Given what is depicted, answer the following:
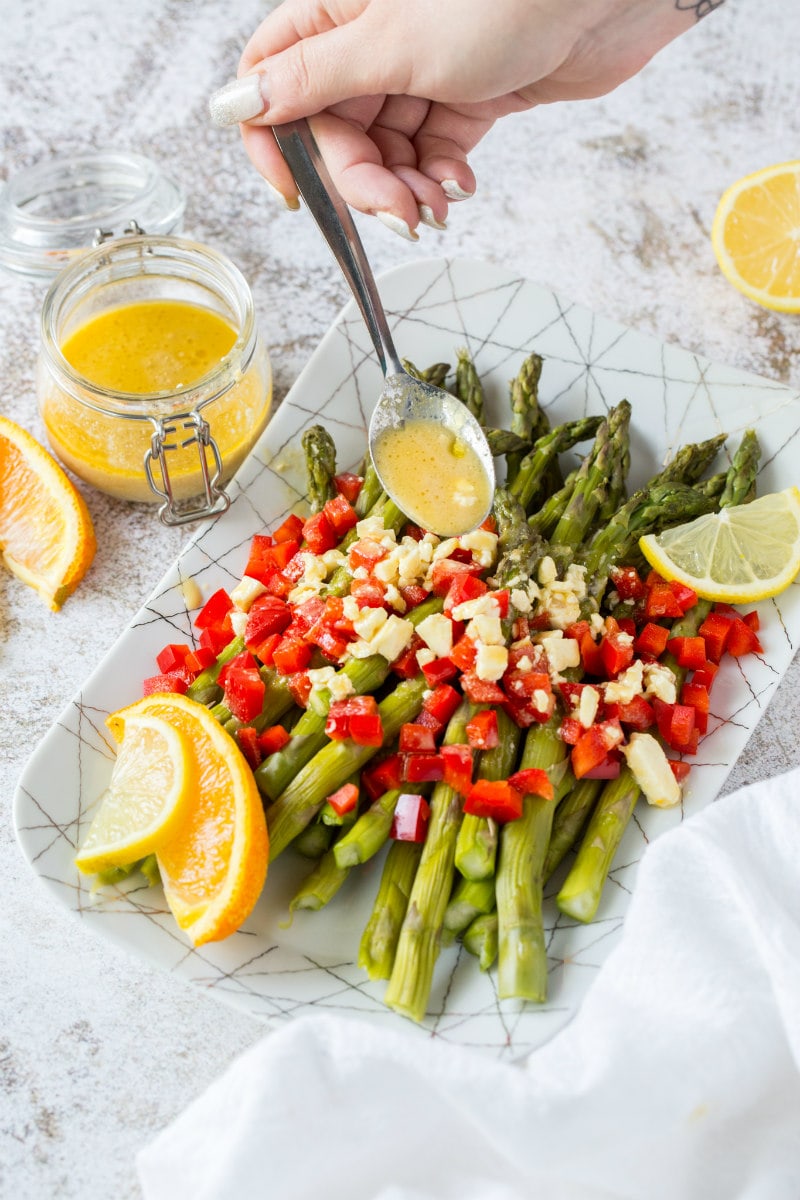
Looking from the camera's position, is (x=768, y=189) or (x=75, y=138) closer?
(x=768, y=189)

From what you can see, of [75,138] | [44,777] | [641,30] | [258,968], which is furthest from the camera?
[75,138]

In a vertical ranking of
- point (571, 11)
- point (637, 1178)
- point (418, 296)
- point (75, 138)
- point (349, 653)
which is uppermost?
point (571, 11)

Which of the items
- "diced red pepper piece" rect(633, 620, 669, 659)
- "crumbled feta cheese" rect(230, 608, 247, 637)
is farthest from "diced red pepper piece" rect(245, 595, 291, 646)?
"diced red pepper piece" rect(633, 620, 669, 659)

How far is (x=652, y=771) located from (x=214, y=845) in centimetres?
120

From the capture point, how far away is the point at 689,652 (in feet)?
11.1

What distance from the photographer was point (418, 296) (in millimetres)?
4180

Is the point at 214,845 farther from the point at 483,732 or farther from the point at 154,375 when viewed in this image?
the point at 154,375

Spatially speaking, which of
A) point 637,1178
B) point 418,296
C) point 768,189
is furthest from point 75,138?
point 637,1178

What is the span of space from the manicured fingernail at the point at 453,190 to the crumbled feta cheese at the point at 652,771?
80.2 inches

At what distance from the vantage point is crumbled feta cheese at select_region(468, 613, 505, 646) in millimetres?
3170

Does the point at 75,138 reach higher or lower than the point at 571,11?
lower

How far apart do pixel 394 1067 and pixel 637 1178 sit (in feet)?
2.09

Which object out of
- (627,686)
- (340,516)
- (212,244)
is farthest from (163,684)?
(212,244)

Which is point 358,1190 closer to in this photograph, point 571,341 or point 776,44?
point 571,341
